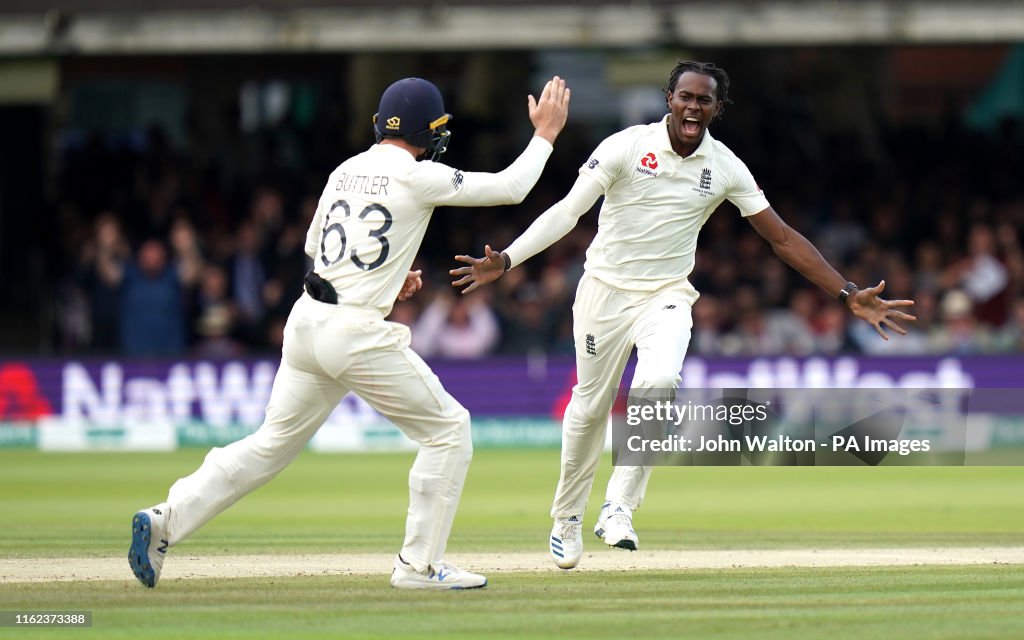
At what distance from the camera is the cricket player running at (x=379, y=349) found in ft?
22.5

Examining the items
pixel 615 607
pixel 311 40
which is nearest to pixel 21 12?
pixel 311 40

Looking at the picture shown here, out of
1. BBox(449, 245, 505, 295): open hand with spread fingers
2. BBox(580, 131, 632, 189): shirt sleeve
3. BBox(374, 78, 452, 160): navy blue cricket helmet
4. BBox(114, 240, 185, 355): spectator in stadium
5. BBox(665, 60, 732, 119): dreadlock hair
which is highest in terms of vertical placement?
BBox(665, 60, 732, 119): dreadlock hair

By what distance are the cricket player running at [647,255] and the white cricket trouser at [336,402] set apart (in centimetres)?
118

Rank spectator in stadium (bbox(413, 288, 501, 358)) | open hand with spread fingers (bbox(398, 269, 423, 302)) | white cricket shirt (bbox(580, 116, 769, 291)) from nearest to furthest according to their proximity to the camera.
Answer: open hand with spread fingers (bbox(398, 269, 423, 302)) < white cricket shirt (bbox(580, 116, 769, 291)) < spectator in stadium (bbox(413, 288, 501, 358))

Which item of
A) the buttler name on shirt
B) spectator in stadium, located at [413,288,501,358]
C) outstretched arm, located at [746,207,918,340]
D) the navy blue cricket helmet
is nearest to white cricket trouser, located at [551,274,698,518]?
outstretched arm, located at [746,207,918,340]

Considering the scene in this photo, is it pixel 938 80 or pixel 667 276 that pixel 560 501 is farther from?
pixel 938 80

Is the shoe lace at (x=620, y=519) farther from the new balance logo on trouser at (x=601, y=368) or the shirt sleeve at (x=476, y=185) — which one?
the shirt sleeve at (x=476, y=185)

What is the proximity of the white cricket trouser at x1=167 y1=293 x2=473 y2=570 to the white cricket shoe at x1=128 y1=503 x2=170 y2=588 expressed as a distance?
47 millimetres

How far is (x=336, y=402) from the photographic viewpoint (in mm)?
7105

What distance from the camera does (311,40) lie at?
1823 cm

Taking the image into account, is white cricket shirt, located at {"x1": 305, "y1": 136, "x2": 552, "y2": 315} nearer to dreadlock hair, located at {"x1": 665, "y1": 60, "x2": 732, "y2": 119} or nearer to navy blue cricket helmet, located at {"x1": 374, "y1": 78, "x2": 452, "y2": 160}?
navy blue cricket helmet, located at {"x1": 374, "y1": 78, "x2": 452, "y2": 160}

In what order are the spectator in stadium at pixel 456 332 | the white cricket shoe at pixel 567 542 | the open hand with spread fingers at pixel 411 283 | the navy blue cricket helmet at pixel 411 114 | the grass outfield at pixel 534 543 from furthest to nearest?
the spectator in stadium at pixel 456 332, the white cricket shoe at pixel 567 542, the open hand with spread fingers at pixel 411 283, the navy blue cricket helmet at pixel 411 114, the grass outfield at pixel 534 543

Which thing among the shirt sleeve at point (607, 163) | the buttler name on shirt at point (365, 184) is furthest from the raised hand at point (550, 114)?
the shirt sleeve at point (607, 163)

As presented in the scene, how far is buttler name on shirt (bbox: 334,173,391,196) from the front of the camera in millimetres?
6914
